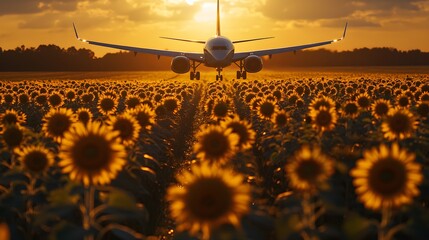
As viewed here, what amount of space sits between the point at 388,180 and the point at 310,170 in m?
0.60

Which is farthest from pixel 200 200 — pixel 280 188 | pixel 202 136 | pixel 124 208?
pixel 280 188

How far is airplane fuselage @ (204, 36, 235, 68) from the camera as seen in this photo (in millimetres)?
62656

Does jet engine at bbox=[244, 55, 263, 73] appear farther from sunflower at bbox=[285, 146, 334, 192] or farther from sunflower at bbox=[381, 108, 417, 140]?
sunflower at bbox=[285, 146, 334, 192]

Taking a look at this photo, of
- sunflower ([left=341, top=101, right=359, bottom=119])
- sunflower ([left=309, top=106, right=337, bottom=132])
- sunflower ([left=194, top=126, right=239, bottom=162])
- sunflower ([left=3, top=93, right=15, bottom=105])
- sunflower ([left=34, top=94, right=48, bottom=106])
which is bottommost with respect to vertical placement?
sunflower ([left=3, top=93, right=15, bottom=105])

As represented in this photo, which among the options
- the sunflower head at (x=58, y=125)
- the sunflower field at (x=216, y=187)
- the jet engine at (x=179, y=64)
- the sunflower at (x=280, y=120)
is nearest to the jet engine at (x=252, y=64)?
the jet engine at (x=179, y=64)

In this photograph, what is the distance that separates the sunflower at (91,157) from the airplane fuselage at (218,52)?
56.4 m

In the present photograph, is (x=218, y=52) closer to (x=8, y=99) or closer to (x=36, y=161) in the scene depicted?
(x=8, y=99)

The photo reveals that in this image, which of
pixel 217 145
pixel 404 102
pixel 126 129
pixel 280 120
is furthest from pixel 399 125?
pixel 404 102

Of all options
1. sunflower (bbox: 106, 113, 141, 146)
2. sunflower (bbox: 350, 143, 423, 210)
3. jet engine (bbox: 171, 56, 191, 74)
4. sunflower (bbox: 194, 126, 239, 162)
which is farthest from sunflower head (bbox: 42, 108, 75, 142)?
jet engine (bbox: 171, 56, 191, 74)

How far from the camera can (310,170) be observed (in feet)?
17.8

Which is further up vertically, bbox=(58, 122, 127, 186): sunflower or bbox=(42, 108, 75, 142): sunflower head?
bbox=(58, 122, 127, 186): sunflower

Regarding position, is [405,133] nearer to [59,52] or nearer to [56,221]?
[56,221]

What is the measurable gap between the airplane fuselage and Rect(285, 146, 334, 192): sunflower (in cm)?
5714

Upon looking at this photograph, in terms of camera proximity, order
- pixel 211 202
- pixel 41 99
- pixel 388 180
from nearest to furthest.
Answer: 1. pixel 211 202
2. pixel 388 180
3. pixel 41 99
